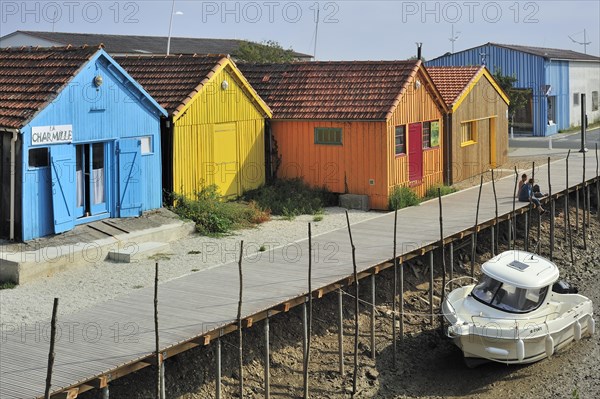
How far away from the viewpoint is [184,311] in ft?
53.0

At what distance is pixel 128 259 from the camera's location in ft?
66.3

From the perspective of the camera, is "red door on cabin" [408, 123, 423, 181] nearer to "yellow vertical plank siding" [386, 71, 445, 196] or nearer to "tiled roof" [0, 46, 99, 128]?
"yellow vertical plank siding" [386, 71, 445, 196]

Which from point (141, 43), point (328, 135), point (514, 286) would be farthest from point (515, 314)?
point (141, 43)

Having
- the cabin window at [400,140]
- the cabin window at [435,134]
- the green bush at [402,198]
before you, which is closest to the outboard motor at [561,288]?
the green bush at [402,198]

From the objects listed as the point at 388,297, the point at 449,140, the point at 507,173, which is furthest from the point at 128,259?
the point at 507,173

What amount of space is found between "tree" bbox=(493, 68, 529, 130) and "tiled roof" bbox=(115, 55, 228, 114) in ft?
74.7

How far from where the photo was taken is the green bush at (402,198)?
26.3m

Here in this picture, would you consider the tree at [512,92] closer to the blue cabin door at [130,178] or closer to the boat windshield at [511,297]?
the blue cabin door at [130,178]

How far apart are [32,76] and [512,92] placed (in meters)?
30.3

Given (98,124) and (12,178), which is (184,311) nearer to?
(12,178)

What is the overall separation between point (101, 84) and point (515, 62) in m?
31.8

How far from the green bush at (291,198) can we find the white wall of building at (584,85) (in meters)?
28.4

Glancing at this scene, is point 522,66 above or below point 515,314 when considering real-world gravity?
above

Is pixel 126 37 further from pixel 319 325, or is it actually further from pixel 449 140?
pixel 319 325
